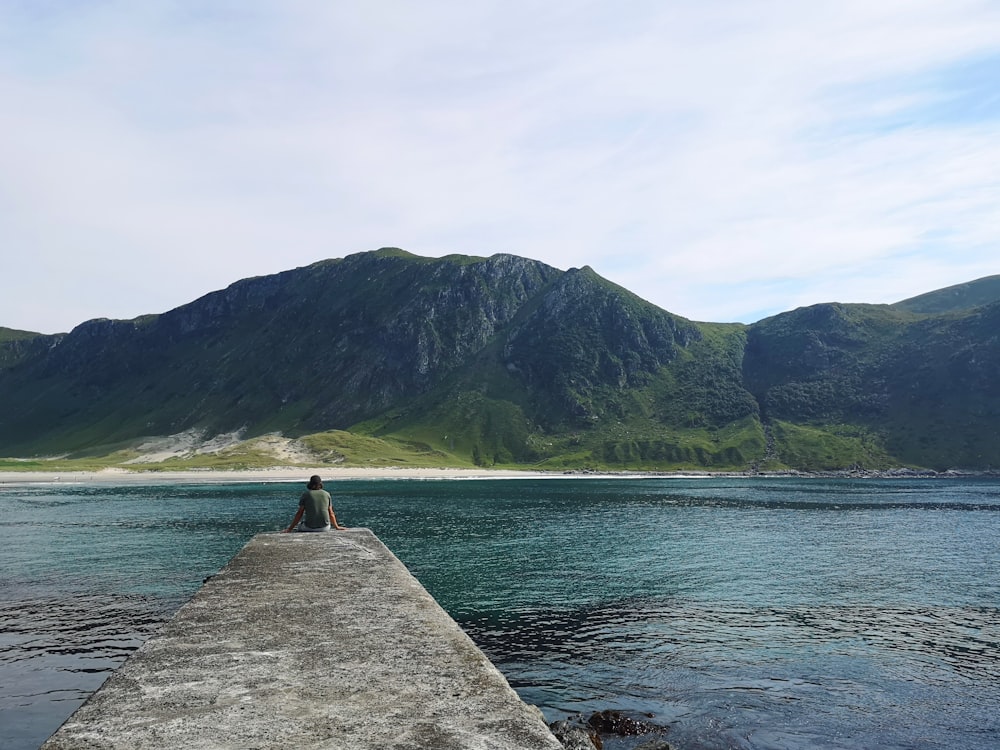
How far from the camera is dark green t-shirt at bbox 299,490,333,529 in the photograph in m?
27.4

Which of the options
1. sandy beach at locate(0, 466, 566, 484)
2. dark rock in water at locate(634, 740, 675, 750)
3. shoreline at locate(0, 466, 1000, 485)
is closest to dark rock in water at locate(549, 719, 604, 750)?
dark rock in water at locate(634, 740, 675, 750)

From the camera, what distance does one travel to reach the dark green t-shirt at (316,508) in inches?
1080

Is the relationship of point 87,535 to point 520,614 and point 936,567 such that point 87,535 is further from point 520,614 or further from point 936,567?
point 936,567

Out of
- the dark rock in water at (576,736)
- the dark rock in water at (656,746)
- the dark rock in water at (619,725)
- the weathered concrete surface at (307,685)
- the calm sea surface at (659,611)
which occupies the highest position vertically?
the weathered concrete surface at (307,685)

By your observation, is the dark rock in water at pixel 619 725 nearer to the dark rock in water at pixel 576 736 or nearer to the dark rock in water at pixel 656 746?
the dark rock in water at pixel 576 736

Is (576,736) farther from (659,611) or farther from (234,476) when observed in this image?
(234,476)

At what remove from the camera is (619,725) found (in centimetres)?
1997

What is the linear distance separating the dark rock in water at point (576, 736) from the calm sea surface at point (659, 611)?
2202 millimetres

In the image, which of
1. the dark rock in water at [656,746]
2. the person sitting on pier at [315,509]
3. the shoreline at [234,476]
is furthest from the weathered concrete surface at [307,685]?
the shoreline at [234,476]

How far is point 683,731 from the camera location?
1989 cm

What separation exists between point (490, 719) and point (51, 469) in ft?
724

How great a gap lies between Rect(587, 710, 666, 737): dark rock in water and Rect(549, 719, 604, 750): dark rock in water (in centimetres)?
84

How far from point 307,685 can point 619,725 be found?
13587 millimetres

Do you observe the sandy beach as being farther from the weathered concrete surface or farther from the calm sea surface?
the weathered concrete surface
